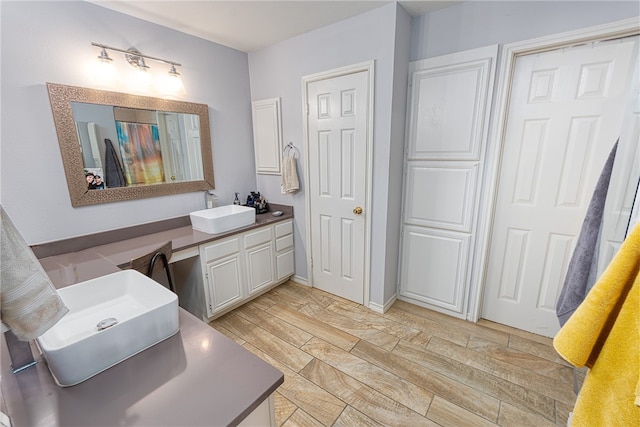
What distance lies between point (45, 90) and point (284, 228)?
1971 mm

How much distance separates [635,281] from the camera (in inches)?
25.7

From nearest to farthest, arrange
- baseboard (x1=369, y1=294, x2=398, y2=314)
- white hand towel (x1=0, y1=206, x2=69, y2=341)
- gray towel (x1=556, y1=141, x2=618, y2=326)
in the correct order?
white hand towel (x1=0, y1=206, x2=69, y2=341), gray towel (x1=556, y1=141, x2=618, y2=326), baseboard (x1=369, y1=294, x2=398, y2=314)

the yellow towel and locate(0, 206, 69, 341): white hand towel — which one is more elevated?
locate(0, 206, 69, 341): white hand towel

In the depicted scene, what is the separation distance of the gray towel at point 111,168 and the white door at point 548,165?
9.37 ft

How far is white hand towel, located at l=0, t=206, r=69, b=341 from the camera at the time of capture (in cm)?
58

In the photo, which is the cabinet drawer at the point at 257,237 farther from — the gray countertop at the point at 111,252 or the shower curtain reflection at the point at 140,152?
the shower curtain reflection at the point at 140,152

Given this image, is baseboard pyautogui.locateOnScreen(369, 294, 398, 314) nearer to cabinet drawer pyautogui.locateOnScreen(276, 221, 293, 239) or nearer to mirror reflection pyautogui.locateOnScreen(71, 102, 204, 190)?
cabinet drawer pyautogui.locateOnScreen(276, 221, 293, 239)

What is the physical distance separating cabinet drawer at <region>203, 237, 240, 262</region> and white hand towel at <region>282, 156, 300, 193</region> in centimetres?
74

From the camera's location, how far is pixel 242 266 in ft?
7.88

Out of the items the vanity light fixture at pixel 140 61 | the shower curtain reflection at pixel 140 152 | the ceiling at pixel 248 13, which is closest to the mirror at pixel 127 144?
the shower curtain reflection at pixel 140 152

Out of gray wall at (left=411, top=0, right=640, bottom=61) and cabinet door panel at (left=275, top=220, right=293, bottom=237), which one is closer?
gray wall at (left=411, top=0, right=640, bottom=61)

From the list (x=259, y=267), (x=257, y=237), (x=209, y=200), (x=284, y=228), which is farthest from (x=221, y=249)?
(x=284, y=228)

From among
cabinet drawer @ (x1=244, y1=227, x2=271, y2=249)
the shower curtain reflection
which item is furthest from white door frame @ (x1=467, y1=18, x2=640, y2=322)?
the shower curtain reflection

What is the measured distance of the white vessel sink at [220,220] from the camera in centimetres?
Result: 219
